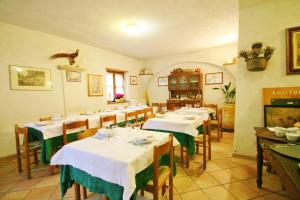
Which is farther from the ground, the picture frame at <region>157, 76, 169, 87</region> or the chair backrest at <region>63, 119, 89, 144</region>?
the picture frame at <region>157, 76, 169, 87</region>

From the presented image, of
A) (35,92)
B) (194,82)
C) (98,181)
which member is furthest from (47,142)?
(194,82)

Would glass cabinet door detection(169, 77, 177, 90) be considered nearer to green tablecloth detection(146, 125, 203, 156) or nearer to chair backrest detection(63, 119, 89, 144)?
green tablecloth detection(146, 125, 203, 156)

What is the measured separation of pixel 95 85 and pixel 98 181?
3886mm

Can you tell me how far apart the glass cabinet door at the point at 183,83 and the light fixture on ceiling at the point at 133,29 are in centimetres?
264

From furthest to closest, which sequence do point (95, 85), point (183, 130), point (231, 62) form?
point (231, 62), point (95, 85), point (183, 130)

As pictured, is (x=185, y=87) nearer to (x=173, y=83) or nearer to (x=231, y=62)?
(x=173, y=83)

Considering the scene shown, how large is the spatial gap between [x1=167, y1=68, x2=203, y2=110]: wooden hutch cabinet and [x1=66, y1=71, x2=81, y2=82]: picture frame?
125 inches

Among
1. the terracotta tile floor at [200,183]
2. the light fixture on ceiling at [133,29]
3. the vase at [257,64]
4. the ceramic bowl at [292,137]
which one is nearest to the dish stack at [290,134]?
the ceramic bowl at [292,137]

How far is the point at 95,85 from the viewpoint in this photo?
15.6 ft

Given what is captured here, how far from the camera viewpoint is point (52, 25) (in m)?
3.18

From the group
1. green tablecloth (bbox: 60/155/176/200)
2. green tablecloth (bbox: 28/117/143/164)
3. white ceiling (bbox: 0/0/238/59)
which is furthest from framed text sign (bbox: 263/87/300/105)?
green tablecloth (bbox: 28/117/143/164)

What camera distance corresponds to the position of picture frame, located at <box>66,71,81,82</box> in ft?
13.3

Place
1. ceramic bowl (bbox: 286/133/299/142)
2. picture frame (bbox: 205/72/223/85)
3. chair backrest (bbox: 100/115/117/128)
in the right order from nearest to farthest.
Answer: ceramic bowl (bbox: 286/133/299/142) → chair backrest (bbox: 100/115/117/128) → picture frame (bbox: 205/72/223/85)

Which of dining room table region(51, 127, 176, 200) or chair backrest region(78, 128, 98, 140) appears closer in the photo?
dining room table region(51, 127, 176, 200)
